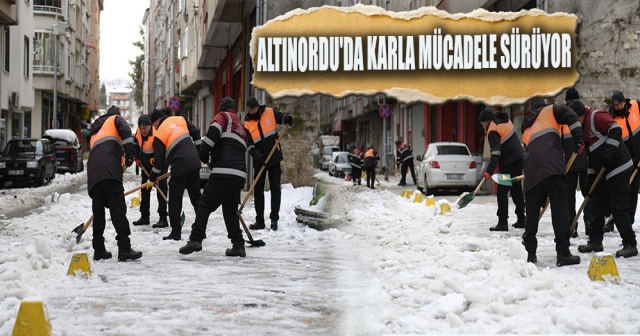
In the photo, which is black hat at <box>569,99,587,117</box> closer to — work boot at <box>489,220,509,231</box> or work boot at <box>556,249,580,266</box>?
work boot at <box>556,249,580,266</box>

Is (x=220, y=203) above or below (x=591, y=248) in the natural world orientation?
above

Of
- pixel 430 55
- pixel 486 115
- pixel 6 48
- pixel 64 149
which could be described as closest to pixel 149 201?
pixel 486 115

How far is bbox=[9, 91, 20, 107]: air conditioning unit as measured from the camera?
32.3 meters

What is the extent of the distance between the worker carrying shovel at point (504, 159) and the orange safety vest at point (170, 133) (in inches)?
177

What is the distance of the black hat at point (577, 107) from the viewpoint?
8.23 m

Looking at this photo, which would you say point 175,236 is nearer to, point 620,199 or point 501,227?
point 501,227

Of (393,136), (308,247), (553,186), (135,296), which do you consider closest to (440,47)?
(308,247)

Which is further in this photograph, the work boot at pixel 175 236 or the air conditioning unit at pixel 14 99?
the air conditioning unit at pixel 14 99

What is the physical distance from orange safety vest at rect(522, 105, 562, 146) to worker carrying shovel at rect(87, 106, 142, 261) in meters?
4.12

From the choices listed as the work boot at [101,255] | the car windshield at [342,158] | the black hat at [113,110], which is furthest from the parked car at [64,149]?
the work boot at [101,255]

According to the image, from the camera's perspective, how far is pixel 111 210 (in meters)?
8.19

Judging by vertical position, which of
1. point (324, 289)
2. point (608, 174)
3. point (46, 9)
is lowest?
point (324, 289)

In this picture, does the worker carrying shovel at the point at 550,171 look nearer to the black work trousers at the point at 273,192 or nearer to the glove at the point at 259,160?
the glove at the point at 259,160

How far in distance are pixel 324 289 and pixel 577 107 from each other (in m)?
3.49
